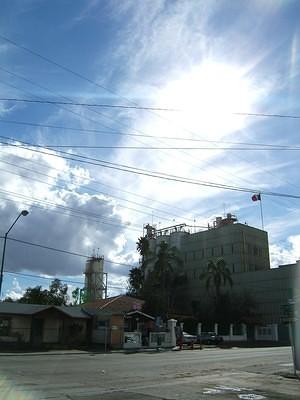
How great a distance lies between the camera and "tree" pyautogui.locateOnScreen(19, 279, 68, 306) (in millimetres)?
80688

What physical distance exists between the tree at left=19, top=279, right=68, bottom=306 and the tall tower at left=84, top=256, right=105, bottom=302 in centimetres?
860

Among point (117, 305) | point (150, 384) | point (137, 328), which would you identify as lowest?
point (150, 384)

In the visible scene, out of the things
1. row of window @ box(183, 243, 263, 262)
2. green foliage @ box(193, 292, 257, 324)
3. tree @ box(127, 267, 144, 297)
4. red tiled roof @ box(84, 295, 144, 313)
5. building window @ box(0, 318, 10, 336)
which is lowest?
building window @ box(0, 318, 10, 336)

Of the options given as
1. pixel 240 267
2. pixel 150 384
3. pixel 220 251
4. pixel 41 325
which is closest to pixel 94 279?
pixel 220 251

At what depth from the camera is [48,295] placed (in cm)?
8519

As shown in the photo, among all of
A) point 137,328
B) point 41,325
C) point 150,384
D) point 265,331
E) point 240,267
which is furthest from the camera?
point 240,267

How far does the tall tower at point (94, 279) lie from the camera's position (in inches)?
3880

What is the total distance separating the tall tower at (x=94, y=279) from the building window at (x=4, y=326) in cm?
5535

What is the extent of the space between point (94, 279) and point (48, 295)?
54.7ft

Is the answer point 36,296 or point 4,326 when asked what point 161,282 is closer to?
point 36,296

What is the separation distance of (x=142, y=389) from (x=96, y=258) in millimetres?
86562

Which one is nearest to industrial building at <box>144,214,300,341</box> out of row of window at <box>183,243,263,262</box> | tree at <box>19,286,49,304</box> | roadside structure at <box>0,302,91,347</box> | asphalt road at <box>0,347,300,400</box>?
row of window at <box>183,243,263,262</box>

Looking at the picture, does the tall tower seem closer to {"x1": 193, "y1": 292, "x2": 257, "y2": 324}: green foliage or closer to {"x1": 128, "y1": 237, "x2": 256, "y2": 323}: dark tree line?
{"x1": 128, "y1": 237, "x2": 256, "y2": 323}: dark tree line

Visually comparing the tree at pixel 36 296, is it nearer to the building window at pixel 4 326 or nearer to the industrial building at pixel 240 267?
the industrial building at pixel 240 267
